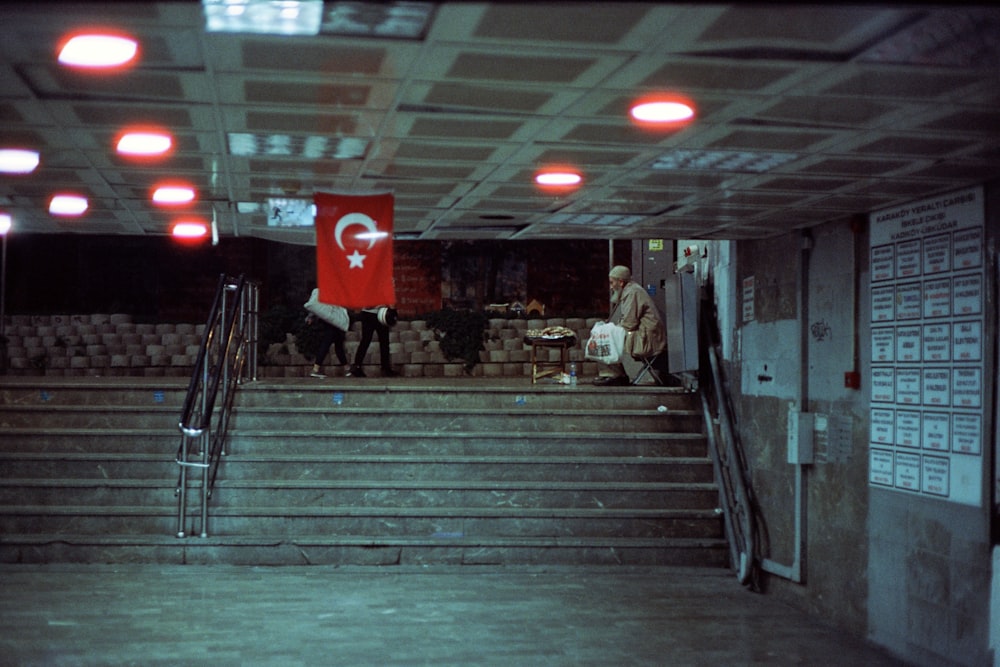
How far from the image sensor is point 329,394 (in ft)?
32.2

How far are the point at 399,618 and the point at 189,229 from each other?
3.43 meters

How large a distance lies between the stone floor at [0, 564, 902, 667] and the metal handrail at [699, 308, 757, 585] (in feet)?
0.85

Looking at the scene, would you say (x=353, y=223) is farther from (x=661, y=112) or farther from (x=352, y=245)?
(x=661, y=112)

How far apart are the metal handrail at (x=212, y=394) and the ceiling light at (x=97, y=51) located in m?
4.81

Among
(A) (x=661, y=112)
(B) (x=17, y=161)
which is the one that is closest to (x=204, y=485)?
(B) (x=17, y=161)

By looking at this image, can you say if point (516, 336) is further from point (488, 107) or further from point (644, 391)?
point (488, 107)

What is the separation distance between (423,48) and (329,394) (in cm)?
660

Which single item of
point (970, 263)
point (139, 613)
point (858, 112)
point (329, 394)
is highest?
point (858, 112)

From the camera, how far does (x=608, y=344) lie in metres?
10.9

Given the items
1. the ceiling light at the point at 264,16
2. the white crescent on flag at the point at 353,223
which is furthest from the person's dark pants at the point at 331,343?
the ceiling light at the point at 264,16

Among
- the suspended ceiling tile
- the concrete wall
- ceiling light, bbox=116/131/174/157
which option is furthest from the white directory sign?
ceiling light, bbox=116/131/174/157

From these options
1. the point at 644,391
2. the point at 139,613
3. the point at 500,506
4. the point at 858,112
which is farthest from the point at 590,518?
the point at 858,112

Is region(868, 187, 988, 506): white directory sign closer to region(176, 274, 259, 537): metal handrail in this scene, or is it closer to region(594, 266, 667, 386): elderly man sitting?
region(594, 266, 667, 386): elderly man sitting

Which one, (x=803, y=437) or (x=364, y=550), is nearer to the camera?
(x=803, y=437)
